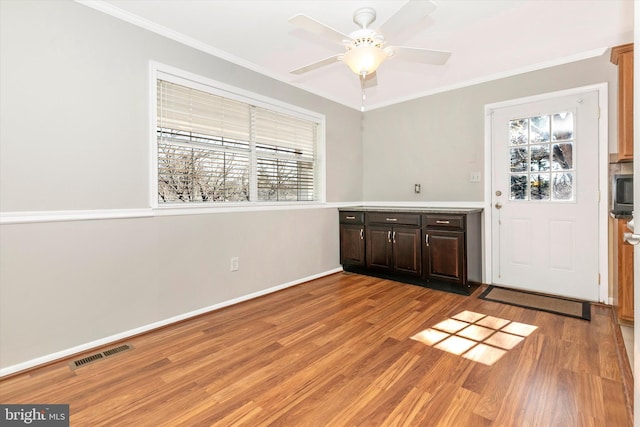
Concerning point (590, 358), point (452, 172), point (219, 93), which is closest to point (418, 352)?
point (590, 358)

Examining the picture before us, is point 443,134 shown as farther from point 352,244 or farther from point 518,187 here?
point 352,244

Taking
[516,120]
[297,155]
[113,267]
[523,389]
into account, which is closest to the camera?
[523,389]

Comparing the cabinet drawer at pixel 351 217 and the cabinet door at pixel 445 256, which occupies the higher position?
the cabinet drawer at pixel 351 217

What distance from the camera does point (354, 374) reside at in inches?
74.0

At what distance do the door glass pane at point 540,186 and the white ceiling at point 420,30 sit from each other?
1.16 metres

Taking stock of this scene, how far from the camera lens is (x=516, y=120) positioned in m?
3.46

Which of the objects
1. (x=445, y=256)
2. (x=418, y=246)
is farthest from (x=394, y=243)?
(x=445, y=256)

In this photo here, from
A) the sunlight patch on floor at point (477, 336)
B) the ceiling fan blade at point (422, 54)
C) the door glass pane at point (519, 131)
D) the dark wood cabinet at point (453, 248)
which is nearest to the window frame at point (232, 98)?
the dark wood cabinet at point (453, 248)

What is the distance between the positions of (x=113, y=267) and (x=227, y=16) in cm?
210

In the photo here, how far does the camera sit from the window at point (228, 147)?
2688mm

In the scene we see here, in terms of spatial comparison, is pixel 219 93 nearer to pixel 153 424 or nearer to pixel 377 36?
pixel 377 36

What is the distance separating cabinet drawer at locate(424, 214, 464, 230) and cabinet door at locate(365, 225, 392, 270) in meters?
0.52

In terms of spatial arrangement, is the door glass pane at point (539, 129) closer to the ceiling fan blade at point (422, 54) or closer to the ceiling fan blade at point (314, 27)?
the ceiling fan blade at point (422, 54)

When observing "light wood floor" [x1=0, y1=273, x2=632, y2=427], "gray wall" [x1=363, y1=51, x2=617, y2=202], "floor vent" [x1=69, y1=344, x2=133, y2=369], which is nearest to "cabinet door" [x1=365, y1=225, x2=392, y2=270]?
"gray wall" [x1=363, y1=51, x2=617, y2=202]
